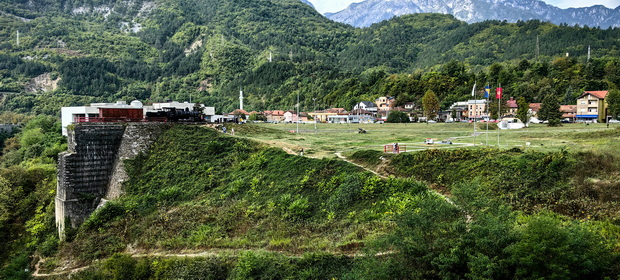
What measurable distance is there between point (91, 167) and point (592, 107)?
234 ft

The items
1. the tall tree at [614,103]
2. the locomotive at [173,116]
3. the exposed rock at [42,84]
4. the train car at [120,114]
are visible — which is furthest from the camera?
the exposed rock at [42,84]

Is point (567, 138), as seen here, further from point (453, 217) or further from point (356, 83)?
point (356, 83)

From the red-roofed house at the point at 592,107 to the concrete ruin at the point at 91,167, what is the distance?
66.6 meters

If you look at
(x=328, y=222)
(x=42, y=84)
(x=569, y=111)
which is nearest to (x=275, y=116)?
(x=569, y=111)

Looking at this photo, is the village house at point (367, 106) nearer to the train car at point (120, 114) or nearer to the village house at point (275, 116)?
the village house at point (275, 116)

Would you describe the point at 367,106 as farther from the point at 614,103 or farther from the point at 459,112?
the point at 614,103

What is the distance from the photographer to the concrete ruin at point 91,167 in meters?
28.7

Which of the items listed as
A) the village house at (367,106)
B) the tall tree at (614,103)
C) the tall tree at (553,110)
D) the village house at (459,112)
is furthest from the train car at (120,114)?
the village house at (367,106)

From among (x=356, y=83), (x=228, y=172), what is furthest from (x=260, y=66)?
(x=228, y=172)

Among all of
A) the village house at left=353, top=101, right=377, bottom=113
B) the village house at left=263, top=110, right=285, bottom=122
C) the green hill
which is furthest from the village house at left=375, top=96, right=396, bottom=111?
the green hill

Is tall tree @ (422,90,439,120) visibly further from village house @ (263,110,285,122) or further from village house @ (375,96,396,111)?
village house @ (263,110,285,122)

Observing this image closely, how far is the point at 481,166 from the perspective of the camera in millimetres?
20797

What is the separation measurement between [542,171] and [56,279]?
2695cm

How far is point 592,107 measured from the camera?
208 ft
